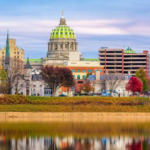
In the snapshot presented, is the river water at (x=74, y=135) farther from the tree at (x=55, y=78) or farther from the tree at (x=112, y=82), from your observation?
the tree at (x=112, y=82)

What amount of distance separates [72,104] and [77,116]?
278 inches

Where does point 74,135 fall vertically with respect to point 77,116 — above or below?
below

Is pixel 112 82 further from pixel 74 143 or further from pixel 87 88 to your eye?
pixel 74 143

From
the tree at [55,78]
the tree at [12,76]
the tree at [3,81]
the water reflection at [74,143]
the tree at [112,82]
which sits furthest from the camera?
the tree at [112,82]

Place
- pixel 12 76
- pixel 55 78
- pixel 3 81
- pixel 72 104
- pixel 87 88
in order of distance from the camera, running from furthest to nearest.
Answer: pixel 87 88 < pixel 55 78 < pixel 3 81 < pixel 12 76 < pixel 72 104

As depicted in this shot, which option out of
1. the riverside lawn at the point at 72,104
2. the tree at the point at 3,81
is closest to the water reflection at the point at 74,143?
the riverside lawn at the point at 72,104

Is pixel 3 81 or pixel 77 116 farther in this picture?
pixel 3 81

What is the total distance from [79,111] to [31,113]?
8282 mm

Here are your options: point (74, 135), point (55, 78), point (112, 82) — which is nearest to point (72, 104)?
point (74, 135)

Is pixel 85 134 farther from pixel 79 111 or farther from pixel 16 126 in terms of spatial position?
pixel 79 111

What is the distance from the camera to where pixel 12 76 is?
15750cm

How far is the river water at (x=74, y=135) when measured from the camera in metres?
76.1

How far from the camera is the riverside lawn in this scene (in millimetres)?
120250

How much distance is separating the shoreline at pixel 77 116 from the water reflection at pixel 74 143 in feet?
89.3
